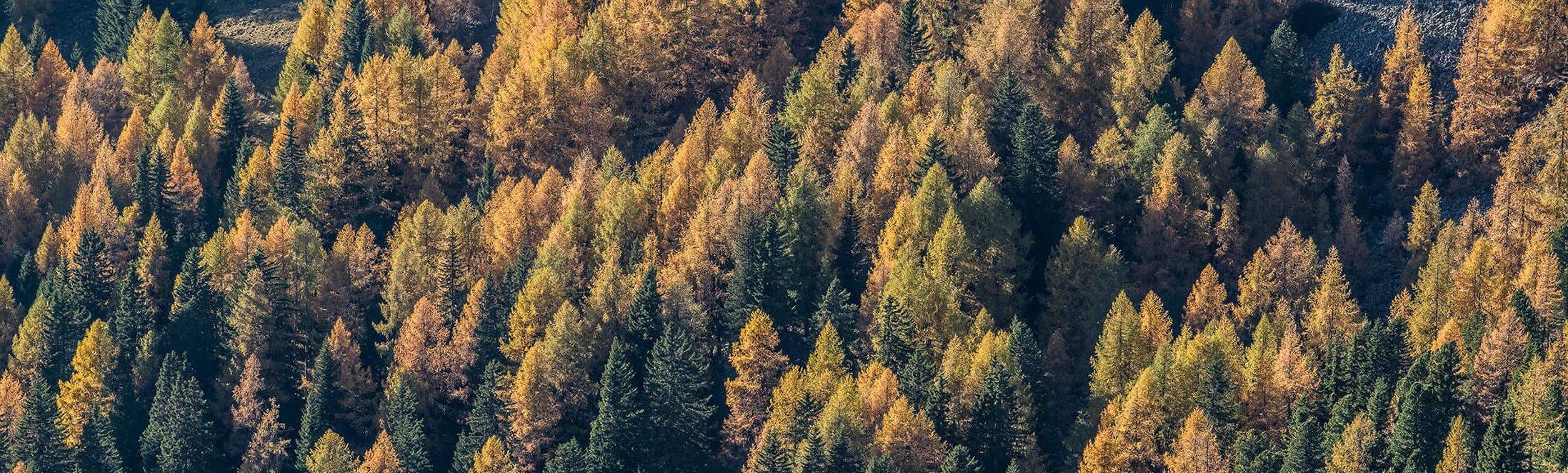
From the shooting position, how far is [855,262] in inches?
6348

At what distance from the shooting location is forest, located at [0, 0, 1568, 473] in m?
146

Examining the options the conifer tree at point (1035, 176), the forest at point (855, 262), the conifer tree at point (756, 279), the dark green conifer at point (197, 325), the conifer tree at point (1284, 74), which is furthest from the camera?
the dark green conifer at point (197, 325)

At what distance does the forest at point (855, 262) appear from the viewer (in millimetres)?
145750

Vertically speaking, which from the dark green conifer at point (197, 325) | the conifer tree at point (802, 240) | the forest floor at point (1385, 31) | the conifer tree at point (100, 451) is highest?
the forest floor at point (1385, 31)

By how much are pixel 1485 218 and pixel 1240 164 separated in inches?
645

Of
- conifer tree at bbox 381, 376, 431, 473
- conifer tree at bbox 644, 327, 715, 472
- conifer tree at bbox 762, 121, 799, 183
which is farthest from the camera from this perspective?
conifer tree at bbox 762, 121, 799, 183

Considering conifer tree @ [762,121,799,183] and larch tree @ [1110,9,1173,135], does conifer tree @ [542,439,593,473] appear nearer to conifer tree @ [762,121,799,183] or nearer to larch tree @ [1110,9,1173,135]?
conifer tree @ [762,121,799,183]

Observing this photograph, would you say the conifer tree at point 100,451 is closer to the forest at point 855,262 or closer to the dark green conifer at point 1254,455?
the forest at point 855,262

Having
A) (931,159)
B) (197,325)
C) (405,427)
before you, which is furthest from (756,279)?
(197,325)

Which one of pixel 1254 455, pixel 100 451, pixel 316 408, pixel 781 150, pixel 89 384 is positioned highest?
pixel 781 150

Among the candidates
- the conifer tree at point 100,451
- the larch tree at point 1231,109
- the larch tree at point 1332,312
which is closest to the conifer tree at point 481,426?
the conifer tree at point 100,451

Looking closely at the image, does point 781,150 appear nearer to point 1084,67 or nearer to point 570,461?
point 1084,67

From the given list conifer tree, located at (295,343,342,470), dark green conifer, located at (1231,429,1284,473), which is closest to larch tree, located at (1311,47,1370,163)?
dark green conifer, located at (1231,429,1284,473)

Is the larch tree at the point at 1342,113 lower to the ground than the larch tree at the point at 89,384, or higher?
higher
